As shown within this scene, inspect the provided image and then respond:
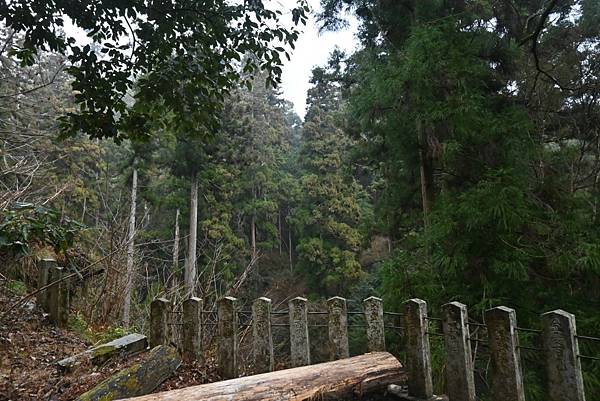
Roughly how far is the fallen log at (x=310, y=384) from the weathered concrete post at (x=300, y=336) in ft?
1.26

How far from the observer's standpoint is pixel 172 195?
51.3 ft

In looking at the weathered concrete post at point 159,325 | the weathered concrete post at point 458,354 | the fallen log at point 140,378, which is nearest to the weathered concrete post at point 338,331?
the weathered concrete post at point 458,354

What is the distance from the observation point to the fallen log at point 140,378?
2451 millimetres

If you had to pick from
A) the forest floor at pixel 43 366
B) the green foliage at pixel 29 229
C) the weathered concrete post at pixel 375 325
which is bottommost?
the forest floor at pixel 43 366

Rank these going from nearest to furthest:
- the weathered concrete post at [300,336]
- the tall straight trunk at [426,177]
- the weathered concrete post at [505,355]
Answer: the weathered concrete post at [505,355] → the weathered concrete post at [300,336] → the tall straight trunk at [426,177]

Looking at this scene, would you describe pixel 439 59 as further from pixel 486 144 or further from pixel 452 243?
pixel 452 243

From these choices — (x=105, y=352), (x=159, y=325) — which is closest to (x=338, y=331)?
(x=159, y=325)

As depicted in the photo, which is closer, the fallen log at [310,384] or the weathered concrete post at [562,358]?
the weathered concrete post at [562,358]

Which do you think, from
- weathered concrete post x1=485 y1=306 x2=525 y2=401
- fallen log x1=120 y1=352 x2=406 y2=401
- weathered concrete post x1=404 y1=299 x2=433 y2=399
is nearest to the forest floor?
fallen log x1=120 y1=352 x2=406 y2=401

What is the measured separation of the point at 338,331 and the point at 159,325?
5.01ft

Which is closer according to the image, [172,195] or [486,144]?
[486,144]

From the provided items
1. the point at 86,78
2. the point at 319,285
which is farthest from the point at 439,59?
the point at 319,285

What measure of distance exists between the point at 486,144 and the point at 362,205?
17.0 meters

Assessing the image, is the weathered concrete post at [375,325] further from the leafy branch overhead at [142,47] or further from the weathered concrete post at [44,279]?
the weathered concrete post at [44,279]
